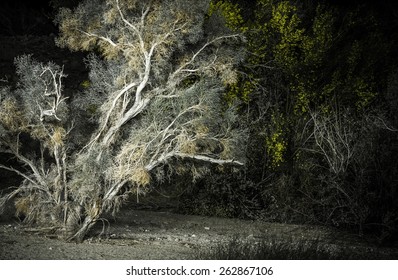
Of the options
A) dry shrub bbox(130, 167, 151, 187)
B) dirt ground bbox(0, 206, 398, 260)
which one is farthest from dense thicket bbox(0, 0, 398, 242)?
dirt ground bbox(0, 206, 398, 260)

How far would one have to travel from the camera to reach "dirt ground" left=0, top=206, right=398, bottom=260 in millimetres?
13008

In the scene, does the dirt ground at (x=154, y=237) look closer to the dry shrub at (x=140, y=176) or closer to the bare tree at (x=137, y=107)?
the bare tree at (x=137, y=107)

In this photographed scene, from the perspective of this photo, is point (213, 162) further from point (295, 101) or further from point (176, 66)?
point (295, 101)

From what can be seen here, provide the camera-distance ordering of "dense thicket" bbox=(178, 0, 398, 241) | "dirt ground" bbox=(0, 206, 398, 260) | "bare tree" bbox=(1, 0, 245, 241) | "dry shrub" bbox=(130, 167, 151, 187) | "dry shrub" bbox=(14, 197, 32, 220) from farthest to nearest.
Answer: "dense thicket" bbox=(178, 0, 398, 241)
"dry shrub" bbox=(14, 197, 32, 220)
"bare tree" bbox=(1, 0, 245, 241)
"dry shrub" bbox=(130, 167, 151, 187)
"dirt ground" bbox=(0, 206, 398, 260)

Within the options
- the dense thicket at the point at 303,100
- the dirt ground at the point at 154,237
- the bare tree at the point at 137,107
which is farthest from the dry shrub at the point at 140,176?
the dense thicket at the point at 303,100

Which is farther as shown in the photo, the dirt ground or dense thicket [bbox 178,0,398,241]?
dense thicket [bbox 178,0,398,241]

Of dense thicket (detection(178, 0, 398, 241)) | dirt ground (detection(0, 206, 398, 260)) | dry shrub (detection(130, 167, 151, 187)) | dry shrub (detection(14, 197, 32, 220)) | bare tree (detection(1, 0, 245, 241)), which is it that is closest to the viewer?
dirt ground (detection(0, 206, 398, 260))

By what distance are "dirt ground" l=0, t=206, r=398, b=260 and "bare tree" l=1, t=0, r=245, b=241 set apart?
0.86 meters

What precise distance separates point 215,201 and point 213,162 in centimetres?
565

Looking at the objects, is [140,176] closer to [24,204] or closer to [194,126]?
[194,126]

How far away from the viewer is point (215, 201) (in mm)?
20922

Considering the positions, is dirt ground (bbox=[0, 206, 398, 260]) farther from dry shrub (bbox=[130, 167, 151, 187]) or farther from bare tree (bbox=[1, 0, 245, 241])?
dry shrub (bbox=[130, 167, 151, 187])

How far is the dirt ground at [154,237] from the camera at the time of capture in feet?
42.7

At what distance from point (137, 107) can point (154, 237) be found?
3145 mm
